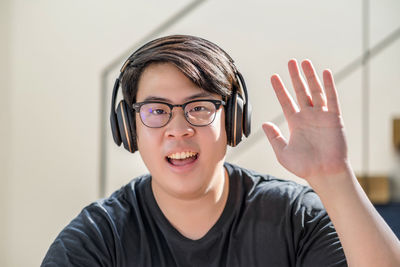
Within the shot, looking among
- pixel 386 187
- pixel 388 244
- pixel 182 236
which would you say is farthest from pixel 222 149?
pixel 386 187

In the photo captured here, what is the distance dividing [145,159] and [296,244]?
46cm

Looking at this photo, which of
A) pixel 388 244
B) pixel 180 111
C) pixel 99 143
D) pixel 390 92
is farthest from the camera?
pixel 99 143

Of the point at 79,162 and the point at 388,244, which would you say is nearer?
the point at 388,244

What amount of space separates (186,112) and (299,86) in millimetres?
297

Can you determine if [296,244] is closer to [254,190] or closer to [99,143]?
[254,190]

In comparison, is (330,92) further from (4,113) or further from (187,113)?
(4,113)

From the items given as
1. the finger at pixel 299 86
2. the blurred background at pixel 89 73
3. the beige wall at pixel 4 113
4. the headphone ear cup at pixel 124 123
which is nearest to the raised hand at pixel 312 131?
the finger at pixel 299 86

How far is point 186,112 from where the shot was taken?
1284 mm

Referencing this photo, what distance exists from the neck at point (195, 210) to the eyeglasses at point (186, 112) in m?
0.18

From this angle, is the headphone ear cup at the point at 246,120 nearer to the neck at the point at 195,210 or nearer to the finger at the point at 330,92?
the neck at the point at 195,210

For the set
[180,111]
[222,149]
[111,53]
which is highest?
[111,53]

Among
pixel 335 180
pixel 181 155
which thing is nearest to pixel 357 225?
pixel 335 180

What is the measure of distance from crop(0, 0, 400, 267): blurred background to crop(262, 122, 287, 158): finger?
1633 mm

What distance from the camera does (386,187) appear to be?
2.50 m
